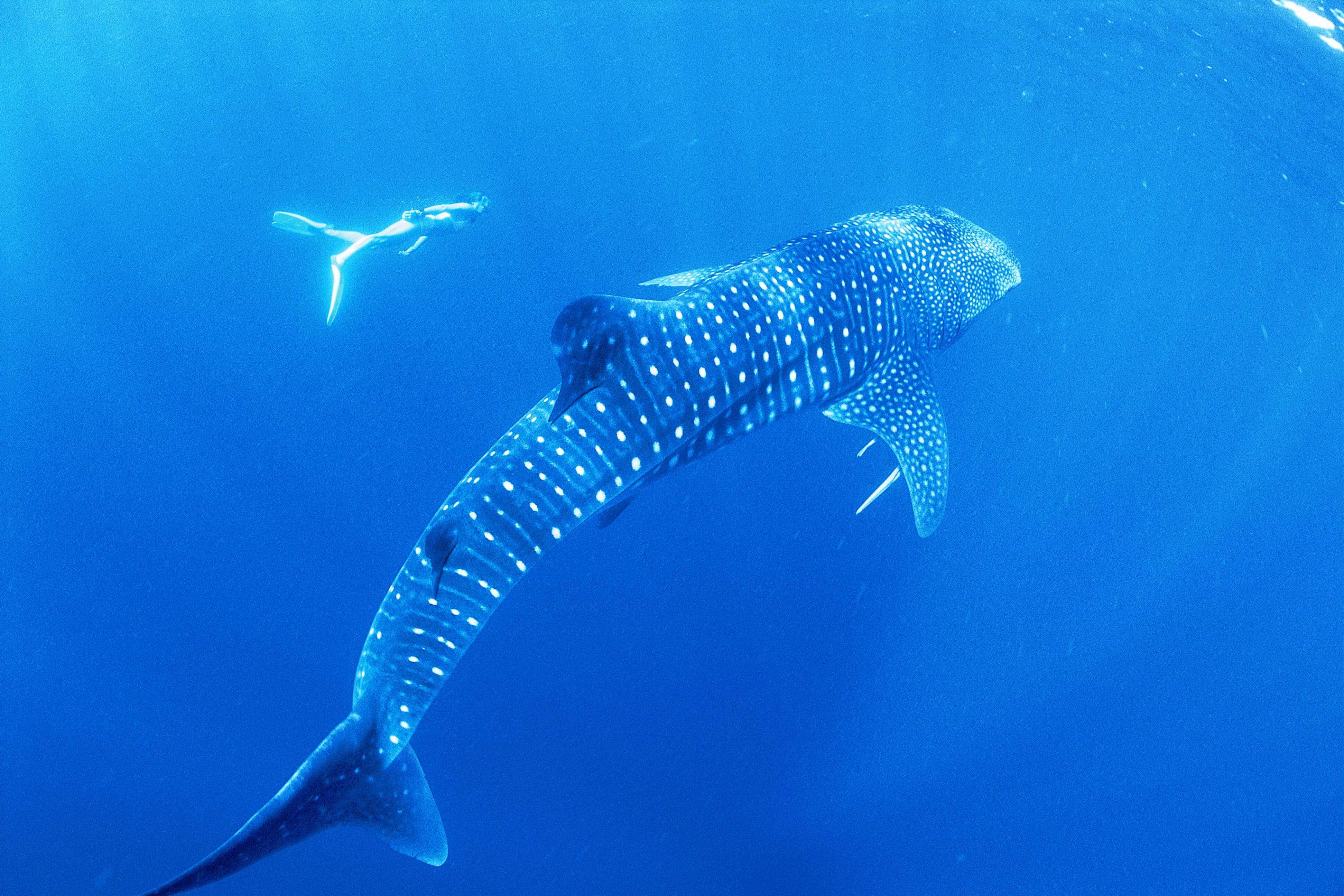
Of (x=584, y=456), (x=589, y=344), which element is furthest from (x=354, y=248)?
(x=584, y=456)

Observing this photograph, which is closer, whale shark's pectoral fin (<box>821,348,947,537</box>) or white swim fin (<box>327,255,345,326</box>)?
whale shark's pectoral fin (<box>821,348,947,537</box>)

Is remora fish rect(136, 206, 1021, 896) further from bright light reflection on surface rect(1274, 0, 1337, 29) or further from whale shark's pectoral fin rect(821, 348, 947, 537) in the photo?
bright light reflection on surface rect(1274, 0, 1337, 29)

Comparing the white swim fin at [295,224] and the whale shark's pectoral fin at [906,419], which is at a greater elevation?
the white swim fin at [295,224]

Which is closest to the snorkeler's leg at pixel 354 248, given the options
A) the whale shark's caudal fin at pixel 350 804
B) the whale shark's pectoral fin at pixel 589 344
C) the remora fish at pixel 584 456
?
the remora fish at pixel 584 456

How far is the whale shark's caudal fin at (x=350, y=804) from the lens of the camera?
8.07 ft

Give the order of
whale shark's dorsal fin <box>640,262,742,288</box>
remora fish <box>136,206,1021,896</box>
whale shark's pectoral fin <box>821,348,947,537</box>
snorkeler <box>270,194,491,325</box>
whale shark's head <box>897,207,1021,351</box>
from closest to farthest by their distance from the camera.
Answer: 1. remora fish <box>136,206,1021,896</box>
2. whale shark's pectoral fin <box>821,348,947,537</box>
3. whale shark's head <box>897,207,1021,351</box>
4. whale shark's dorsal fin <box>640,262,742,288</box>
5. snorkeler <box>270,194,491,325</box>

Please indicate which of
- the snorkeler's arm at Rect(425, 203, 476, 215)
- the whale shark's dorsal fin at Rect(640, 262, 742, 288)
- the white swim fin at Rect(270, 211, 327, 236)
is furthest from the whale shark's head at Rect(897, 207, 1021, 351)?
the white swim fin at Rect(270, 211, 327, 236)

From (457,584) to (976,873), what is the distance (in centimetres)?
930

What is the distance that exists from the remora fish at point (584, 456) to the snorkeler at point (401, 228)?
5174mm

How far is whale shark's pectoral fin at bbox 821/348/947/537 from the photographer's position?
5.27m

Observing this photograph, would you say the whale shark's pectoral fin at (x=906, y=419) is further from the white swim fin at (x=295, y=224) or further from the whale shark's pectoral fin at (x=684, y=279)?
the white swim fin at (x=295, y=224)

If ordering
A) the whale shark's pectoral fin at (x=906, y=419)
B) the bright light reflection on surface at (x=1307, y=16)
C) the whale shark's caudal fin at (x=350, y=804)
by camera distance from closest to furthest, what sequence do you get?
the whale shark's caudal fin at (x=350, y=804) < the whale shark's pectoral fin at (x=906, y=419) < the bright light reflection on surface at (x=1307, y=16)

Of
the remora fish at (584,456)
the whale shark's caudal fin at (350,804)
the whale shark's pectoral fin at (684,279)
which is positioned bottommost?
the whale shark's caudal fin at (350,804)

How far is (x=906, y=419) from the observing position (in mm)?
5418
